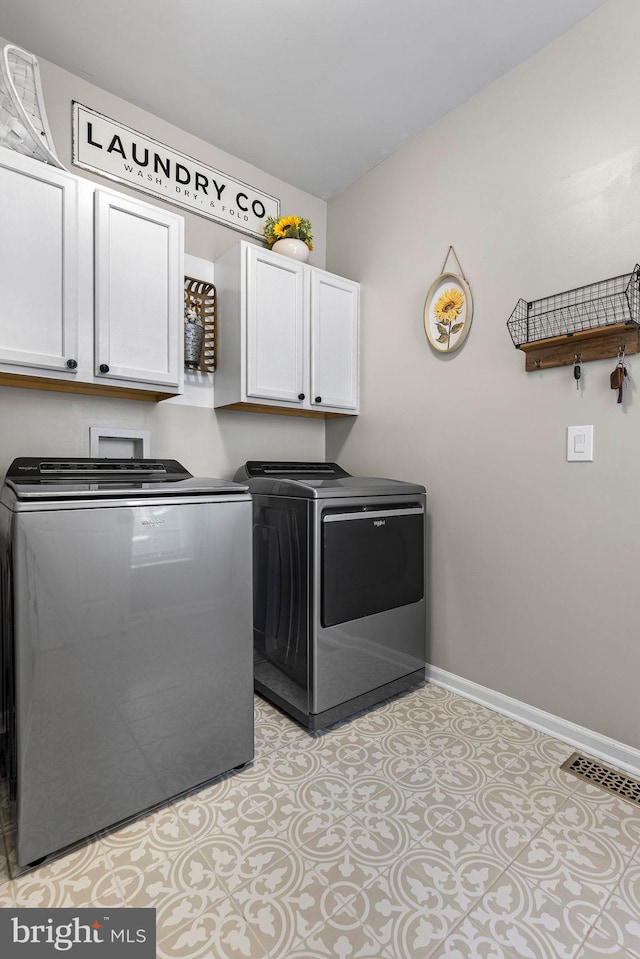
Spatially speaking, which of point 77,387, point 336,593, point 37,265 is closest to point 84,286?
point 37,265

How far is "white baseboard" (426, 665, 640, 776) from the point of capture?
5.56 feet

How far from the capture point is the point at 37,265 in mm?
1656

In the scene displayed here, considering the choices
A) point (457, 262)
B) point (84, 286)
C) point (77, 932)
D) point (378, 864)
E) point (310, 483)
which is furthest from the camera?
point (457, 262)

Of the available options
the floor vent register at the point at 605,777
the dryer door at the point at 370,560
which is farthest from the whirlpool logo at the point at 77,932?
the floor vent register at the point at 605,777

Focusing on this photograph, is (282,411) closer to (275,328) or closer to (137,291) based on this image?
(275,328)

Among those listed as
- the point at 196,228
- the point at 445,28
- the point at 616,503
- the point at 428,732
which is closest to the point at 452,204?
the point at 445,28

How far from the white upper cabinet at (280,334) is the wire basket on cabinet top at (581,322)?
94cm

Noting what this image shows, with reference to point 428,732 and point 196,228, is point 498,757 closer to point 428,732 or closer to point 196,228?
point 428,732

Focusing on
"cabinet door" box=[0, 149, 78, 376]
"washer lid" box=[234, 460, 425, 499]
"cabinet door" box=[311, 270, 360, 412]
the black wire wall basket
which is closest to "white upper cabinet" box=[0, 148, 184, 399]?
"cabinet door" box=[0, 149, 78, 376]

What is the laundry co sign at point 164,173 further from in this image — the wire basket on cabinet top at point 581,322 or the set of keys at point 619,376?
the set of keys at point 619,376

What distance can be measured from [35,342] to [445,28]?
6.23 ft

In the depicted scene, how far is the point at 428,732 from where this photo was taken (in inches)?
75.1

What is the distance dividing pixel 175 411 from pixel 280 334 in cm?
63

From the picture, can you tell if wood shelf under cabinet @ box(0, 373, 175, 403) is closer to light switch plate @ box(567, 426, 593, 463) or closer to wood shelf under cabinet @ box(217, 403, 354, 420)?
wood shelf under cabinet @ box(217, 403, 354, 420)
